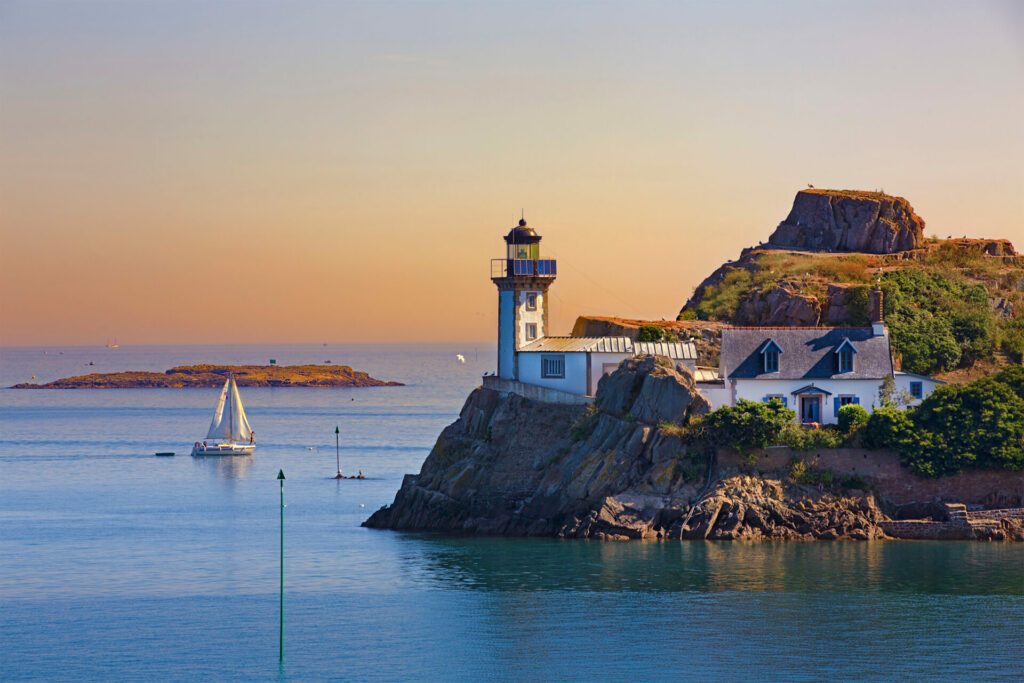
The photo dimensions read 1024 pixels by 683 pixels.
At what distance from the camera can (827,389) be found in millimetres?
88438

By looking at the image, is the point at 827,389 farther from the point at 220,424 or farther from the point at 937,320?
the point at 220,424

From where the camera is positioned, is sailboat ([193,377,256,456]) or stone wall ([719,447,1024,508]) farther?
sailboat ([193,377,256,456])

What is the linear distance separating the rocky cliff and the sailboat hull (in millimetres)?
60596

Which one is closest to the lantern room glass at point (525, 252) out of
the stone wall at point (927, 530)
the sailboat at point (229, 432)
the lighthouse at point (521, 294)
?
the lighthouse at point (521, 294)

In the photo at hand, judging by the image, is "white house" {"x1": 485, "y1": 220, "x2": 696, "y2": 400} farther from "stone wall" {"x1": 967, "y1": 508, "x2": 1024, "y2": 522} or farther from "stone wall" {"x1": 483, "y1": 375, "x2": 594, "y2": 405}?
"stone wall" {"x1": 967, "y1": 508, "x2": 1024, "y2": 522}

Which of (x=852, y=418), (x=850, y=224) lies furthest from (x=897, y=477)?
(x=850, y=224)

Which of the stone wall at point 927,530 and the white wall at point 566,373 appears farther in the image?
the white wall at point 566,373

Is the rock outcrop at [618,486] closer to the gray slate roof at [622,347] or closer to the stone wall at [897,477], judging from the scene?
the stone wall at [897,477]

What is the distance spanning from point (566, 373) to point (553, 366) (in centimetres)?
107

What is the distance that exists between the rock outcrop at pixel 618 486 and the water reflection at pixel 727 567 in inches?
58.3

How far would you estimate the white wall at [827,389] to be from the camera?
88375mm

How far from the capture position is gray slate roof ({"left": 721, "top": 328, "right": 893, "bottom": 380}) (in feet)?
292

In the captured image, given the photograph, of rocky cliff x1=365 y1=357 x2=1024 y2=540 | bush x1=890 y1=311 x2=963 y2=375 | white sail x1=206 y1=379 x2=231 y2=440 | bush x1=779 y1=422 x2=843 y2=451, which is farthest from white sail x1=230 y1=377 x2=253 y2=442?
bush x1=779 y1=422 x2=843 y2=451

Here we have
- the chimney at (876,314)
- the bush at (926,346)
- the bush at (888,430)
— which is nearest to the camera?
the bush at (888,430)
